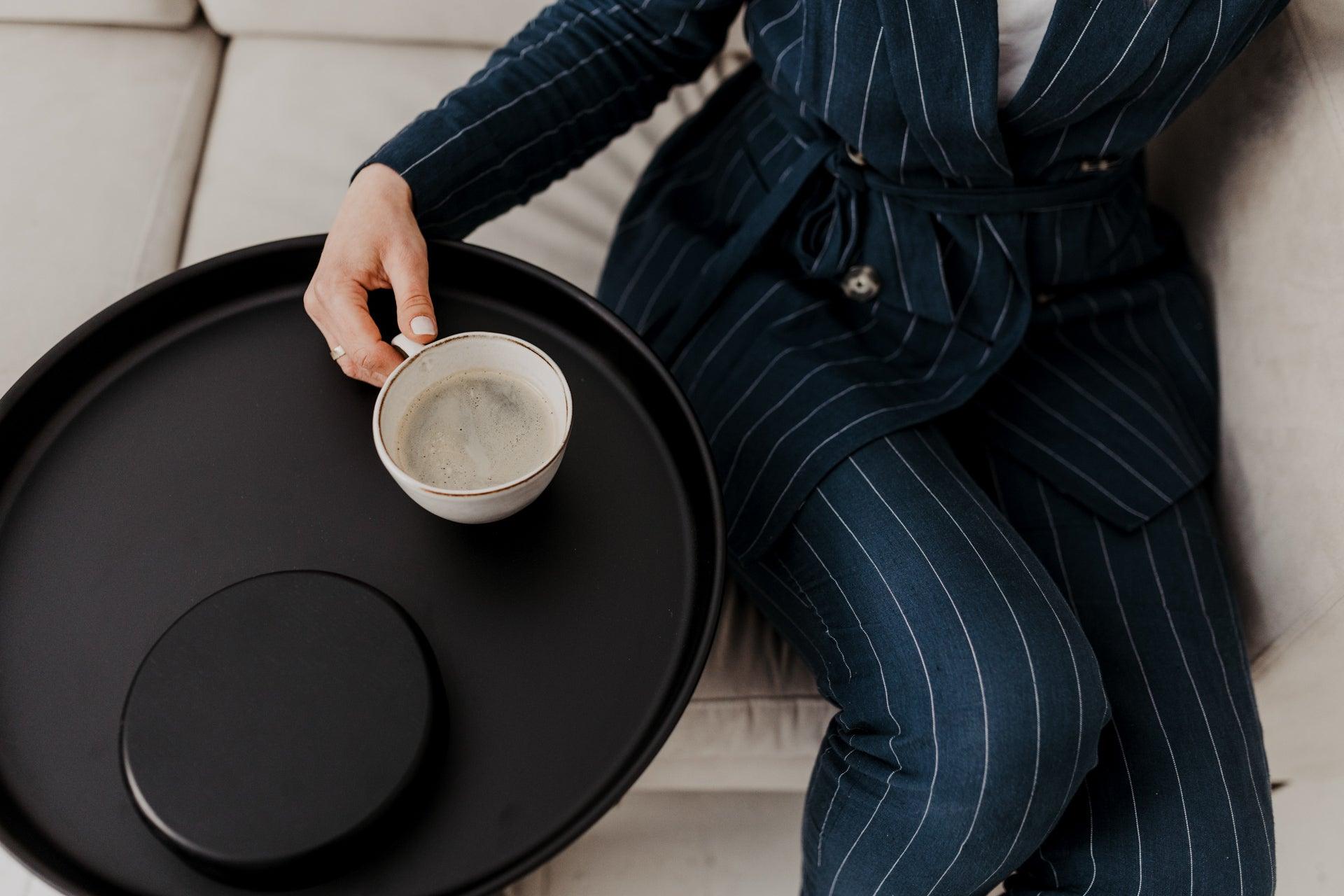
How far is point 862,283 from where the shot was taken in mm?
760

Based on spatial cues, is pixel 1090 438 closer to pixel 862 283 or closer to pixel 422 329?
pixel 862 283

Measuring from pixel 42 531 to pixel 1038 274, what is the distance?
29.2 inches

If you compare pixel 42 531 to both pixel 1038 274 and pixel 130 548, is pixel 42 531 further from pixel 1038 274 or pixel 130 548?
pixel 1038 274

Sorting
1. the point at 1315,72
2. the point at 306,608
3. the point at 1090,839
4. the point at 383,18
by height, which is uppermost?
the point at 383,18

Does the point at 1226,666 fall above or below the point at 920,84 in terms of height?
below

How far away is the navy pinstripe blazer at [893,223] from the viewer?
Result: 63cm

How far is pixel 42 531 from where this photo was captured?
22.4 inches

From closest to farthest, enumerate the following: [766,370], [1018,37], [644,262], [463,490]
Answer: [463,490] → [1018,37] → [766,370] → [644,262]

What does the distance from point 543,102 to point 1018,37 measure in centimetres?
34

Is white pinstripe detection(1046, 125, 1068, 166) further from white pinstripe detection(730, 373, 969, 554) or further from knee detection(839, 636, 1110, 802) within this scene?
knee detection(839, 636, 1110, 802)

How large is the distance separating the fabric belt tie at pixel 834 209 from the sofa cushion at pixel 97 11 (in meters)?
0.74

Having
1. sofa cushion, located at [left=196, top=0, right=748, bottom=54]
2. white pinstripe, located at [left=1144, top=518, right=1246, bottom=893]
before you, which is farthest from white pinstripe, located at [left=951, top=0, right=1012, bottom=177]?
sofa cushion, located at [left=196, top=0, right=748, bottom=54]

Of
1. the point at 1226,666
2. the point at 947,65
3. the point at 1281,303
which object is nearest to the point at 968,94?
the point at 947,65

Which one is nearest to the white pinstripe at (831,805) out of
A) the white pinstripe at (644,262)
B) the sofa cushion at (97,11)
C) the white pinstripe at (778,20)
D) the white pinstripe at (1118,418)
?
the white pinstripe at (1118,418)
